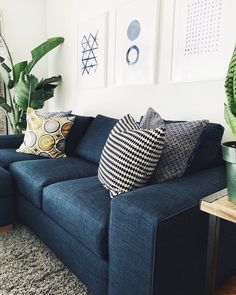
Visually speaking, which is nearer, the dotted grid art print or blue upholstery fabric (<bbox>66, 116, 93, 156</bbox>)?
the dotted grid art print

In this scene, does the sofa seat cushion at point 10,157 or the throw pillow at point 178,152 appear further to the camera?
the sofa seat cushion at point 10,157

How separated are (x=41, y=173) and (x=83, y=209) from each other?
604mm

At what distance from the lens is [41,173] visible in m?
1.70

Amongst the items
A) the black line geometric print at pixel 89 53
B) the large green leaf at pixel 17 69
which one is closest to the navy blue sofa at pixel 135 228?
the black line geometric print at pixel 89 53

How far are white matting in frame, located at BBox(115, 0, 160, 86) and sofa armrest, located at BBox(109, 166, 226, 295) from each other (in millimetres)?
1181

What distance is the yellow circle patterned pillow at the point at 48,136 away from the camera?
7.08ft

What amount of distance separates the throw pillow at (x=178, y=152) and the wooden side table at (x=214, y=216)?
12.6 inches

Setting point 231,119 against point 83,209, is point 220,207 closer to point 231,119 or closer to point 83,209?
point 231,119

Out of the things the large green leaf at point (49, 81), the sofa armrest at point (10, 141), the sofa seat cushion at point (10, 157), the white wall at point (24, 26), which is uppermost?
the white wall at point (24, 26)

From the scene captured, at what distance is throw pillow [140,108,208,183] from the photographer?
4.20ft

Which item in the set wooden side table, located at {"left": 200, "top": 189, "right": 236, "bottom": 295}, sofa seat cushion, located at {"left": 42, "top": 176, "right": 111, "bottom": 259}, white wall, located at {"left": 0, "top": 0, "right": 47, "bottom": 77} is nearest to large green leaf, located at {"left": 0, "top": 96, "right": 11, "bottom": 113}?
white wall, located at {"left": 0, "top": 0, "right": 47, "bottom": 77}

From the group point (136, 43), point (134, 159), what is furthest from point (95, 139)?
point (134, 159)

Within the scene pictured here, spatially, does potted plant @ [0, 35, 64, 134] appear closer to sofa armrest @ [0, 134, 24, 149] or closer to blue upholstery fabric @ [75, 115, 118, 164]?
sofa armrest @ [0, 134, 24, 149]

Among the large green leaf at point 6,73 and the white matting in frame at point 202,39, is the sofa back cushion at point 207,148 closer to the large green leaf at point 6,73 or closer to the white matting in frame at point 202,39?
the white matting in frame at point 202,39
